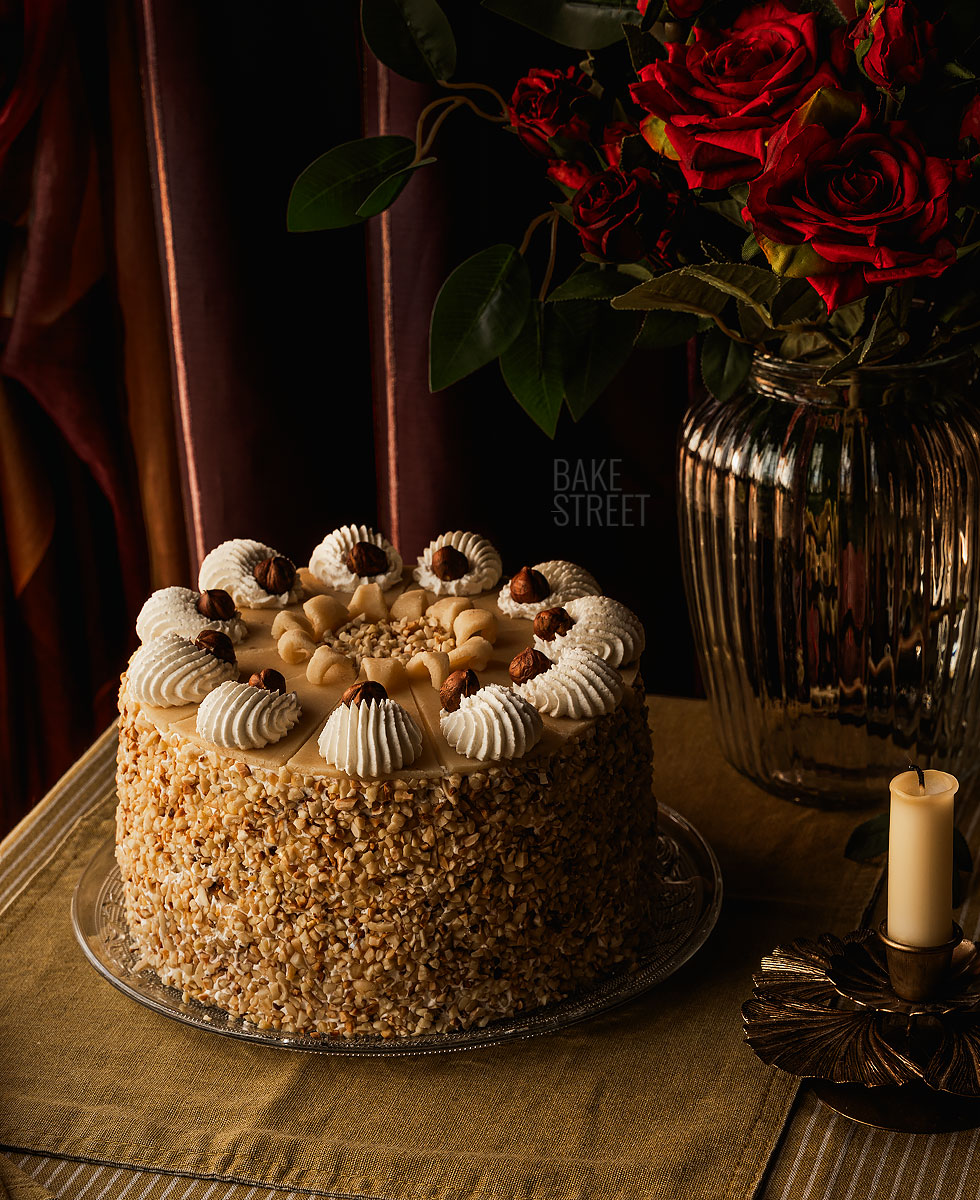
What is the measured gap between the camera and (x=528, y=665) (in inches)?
45.3

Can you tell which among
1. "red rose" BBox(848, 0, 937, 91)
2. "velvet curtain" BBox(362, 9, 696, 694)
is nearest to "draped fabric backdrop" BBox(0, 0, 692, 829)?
"velvet curtain" BBox(362, 9, 696, 694)

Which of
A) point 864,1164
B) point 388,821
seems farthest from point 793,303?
point 864,1164

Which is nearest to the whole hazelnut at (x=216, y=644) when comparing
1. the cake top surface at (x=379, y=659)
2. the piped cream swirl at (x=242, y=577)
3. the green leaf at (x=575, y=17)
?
the cake top surface at (x=379, y=659)

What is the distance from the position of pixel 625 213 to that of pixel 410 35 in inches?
13.3

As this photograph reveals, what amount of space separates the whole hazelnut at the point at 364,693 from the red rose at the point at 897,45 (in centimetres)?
54

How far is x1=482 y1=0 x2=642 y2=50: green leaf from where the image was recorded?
4.00 ft

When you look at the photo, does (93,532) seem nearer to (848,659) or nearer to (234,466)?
(234,466)

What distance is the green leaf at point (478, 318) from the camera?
4.38 feet

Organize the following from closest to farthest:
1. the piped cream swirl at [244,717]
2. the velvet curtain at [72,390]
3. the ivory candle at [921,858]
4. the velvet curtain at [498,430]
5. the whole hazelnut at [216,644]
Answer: the ivory candle at [921,858], the piped cream swirl at [244,717], the whole hazelnut at [216,644], the velvet curtain at [498,430], the velvet curtain at [72,390]

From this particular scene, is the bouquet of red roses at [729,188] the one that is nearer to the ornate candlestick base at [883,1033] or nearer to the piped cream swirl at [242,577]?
the piped cream swirl at [242,577]

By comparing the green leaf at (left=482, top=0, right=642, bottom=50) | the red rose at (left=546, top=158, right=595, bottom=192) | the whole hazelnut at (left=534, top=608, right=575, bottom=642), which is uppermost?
the green leaf at (left=482, top=0, right=642, bottom=50)

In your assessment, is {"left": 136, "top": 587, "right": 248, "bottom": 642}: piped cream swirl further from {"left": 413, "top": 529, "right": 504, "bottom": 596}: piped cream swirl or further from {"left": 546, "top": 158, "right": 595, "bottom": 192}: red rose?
{"left": 546, "top": 158, "right": 595, "bottom": 192}: red rose

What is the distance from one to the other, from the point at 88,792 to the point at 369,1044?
20.5 inches

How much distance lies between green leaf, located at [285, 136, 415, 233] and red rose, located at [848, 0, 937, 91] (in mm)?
475
